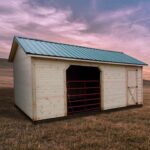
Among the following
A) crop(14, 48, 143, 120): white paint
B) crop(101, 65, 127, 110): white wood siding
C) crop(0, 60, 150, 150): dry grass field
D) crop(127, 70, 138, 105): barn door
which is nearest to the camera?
crop(0, 60, 150, 150): dry grass field

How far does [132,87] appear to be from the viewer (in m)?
14.4

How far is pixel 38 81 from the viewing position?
31.2 feet

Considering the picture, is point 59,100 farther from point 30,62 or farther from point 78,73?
point 78,73

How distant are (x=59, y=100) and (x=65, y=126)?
6.56 ft

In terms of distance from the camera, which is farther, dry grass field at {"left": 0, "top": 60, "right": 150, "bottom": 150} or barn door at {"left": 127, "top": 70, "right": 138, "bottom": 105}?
barn door at {"left": 127, "top": 70, "right": 138, "bottom": 105}

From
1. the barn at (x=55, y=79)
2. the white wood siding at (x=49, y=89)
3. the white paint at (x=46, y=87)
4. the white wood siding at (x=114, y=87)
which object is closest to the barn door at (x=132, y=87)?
the barn at (x=55, y=79)

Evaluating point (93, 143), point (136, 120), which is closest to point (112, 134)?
point (93, 143)

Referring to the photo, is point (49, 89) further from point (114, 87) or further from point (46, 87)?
point (114, 87)

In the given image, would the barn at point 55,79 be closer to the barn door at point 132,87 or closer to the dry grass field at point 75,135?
the barn door at point 132,87

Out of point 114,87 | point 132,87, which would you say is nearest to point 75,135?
point 114,87

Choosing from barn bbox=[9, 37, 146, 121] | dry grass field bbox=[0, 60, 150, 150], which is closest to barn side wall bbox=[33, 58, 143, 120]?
barn bbox=[9, 37, 146, 121]

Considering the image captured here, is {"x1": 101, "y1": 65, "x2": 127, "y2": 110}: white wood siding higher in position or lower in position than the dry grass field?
higher

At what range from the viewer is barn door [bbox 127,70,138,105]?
14.2m

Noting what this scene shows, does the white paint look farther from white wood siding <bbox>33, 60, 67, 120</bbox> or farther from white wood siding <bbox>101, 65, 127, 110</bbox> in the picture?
white wood siding <bbox>101, 65, 127, 110</bbox>
